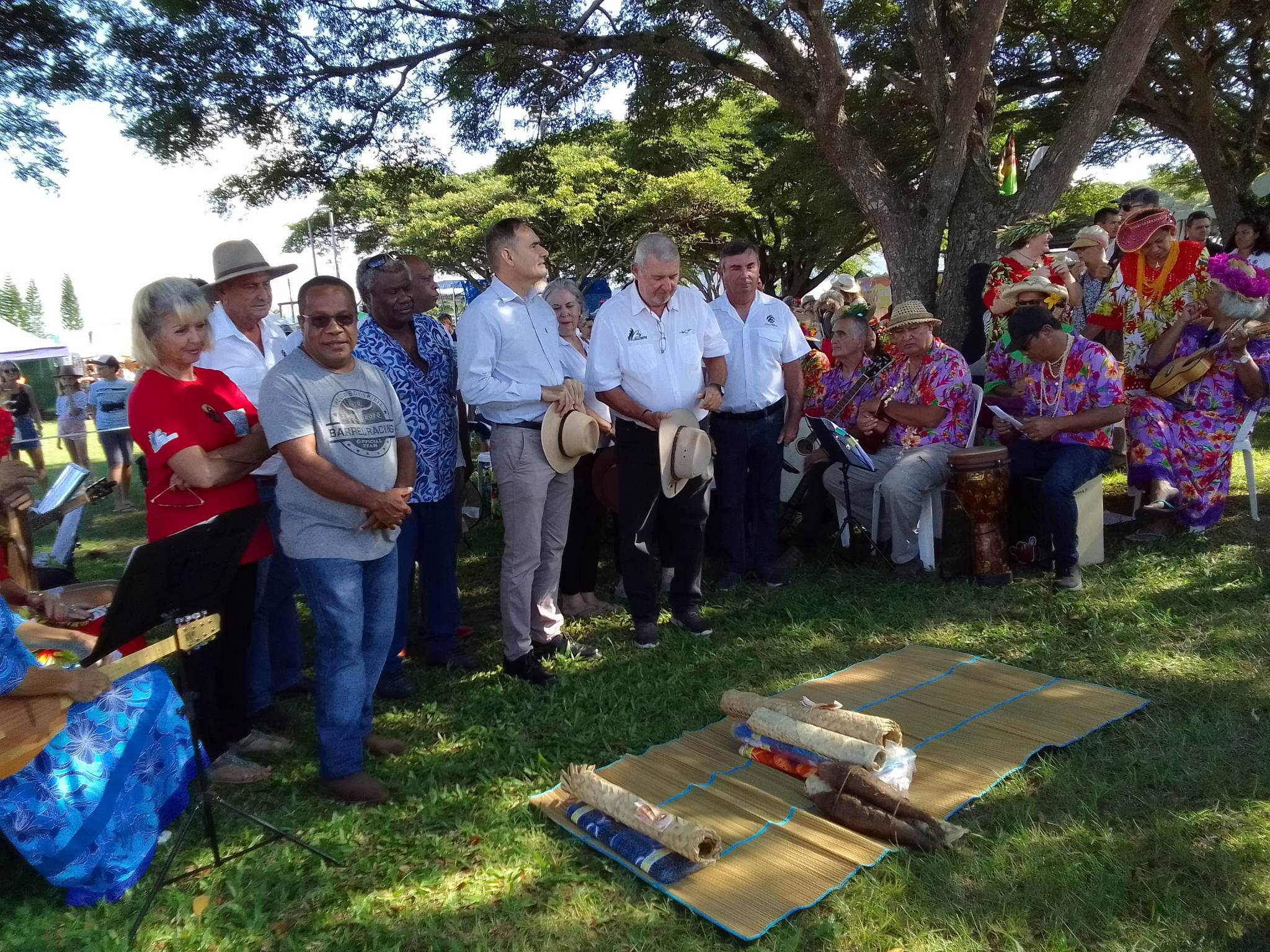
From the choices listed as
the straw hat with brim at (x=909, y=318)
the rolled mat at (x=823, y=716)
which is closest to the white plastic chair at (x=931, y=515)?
the straw hat with brim at (x=909, y=318)

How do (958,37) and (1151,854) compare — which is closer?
(1151,854)

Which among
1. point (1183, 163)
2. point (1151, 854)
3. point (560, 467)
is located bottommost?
point (1151, 854)

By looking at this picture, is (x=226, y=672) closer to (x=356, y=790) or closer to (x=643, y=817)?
(x=356, y=790)

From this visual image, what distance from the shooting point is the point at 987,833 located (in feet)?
9.77

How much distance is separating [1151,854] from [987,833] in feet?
Answer: 1.56

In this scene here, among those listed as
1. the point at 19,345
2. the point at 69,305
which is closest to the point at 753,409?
the point at 19,345

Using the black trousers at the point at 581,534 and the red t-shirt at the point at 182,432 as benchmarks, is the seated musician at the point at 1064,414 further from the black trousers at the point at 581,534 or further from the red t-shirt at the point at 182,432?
the red t-shirt at the point at 182,432

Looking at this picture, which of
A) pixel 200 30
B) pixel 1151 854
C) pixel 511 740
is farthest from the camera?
pixel 200 30

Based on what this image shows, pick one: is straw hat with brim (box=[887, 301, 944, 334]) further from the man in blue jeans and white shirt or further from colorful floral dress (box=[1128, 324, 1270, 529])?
the man in blue jeans and white shirt

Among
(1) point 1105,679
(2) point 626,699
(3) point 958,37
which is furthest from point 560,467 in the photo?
(3) point 958,37

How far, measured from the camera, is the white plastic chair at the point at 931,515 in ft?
18.6

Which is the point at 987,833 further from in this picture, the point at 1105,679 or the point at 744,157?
the point at 744,157

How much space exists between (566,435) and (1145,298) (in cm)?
438

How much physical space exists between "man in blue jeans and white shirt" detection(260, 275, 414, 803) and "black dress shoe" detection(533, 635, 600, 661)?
4.29ft
